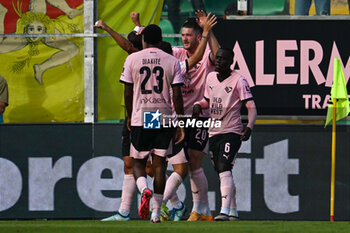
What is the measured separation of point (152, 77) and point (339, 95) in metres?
3.26

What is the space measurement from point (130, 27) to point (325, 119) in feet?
9.62

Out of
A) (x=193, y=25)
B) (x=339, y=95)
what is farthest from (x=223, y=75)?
(x=339, y=95)

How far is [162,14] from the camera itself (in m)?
14.3

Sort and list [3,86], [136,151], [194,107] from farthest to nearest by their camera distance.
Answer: [3,86] < [194,107] < [136,151]

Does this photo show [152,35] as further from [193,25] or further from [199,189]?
[199,189]

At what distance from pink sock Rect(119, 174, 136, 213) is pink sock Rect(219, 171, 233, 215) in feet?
3.78

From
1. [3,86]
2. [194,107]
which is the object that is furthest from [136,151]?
[3,86]

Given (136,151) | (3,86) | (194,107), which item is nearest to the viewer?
(136,151)

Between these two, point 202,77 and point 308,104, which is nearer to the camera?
point 202,77

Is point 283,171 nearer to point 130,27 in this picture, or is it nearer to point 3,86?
point 130,27

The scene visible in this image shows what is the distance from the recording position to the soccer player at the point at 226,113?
12.0 meters

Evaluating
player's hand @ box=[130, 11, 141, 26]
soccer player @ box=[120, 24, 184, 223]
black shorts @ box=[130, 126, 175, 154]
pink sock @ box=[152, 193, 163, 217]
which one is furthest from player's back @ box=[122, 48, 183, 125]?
player's hand @ box=[130, 11, 141, 26]

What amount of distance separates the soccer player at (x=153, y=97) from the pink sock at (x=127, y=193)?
117 centimetres

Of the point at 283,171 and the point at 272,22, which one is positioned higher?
the point at 272,22
